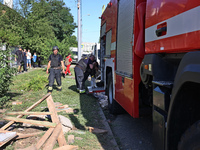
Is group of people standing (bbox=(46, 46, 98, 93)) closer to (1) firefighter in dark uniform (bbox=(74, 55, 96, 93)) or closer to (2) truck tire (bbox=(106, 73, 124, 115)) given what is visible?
(1) firefighter in dark uniform (bbox=(74, 55, 96, 93))

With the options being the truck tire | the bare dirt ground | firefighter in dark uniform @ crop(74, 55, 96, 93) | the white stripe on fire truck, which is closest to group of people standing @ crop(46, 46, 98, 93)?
firefighter in dark uniform @ crop(74, 55, 96, 93)

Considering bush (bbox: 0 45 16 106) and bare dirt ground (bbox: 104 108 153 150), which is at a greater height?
bush (bbox: 0 45 16 106)

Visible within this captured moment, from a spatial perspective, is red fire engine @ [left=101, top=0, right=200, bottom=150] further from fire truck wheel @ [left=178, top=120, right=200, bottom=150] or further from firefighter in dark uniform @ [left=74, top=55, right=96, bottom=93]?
firefighter in dark uniform @ [left=74, top=55, right=96, bottom=93]

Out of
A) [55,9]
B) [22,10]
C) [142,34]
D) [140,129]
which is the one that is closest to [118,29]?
[142,34]

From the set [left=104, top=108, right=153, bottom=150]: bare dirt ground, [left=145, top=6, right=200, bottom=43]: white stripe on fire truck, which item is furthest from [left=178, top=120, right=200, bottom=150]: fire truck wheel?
[left=104, top=108, right=153, bottom=150]: bare dirt ground

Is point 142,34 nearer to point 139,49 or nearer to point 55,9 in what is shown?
point 139,49

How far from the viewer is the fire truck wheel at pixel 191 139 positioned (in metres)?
1.74

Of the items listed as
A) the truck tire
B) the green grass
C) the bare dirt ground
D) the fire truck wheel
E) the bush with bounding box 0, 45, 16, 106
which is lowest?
the bare dirt ground

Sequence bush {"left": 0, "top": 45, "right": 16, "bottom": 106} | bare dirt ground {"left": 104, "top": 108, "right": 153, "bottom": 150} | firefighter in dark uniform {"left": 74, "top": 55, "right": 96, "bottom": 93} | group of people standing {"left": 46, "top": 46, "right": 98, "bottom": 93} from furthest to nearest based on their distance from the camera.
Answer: firefighter in dark uniform {"left": 74, "top": 55, "right": 96, "bottom": 93} → group of people standing {"left": 46, "top": 46, "right": 98, "bottom": 93} → bush {"left": 0, "top": 45, "right": 16, "bottom": 106} → bare dirt ground {"left": 104, "top": 108, "right": 153, "bottom": 150}

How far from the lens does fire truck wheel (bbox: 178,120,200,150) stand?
5.71ft

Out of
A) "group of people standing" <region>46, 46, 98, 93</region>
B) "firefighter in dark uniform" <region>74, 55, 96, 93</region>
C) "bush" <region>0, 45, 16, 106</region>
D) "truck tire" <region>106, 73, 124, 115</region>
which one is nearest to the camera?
"bush" <region>0, 45, 16, 106</region>

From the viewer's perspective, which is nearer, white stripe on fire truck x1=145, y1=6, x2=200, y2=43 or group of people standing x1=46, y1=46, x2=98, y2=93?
white stripe on fire truck x1=145, y1=6, x2=200, y2=43

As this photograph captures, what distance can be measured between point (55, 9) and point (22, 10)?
2048 centimetres

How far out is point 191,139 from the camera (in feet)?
5.98
